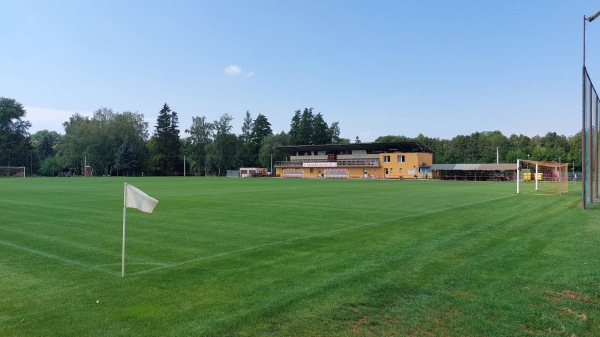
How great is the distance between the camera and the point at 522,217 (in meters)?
16.2

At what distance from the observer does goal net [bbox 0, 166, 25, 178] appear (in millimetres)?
92275

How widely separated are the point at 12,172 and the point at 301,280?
362 ft

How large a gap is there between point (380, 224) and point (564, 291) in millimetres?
7913

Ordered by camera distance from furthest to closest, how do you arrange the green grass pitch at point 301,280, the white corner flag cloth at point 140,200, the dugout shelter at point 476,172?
the dugout shelter at point 476,172 < the white corner flag cloth at point 140,200 < the green grass pitch at point 301,280

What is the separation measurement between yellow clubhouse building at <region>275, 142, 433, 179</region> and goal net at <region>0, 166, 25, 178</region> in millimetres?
61670

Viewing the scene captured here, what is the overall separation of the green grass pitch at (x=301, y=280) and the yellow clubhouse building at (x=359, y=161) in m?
76.1

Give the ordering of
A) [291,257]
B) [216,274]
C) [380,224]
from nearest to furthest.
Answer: [216,274]
[291,257]
[380,224]

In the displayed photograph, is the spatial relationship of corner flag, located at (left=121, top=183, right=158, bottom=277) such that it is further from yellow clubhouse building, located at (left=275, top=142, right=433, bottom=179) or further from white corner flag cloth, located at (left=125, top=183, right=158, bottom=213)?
yellow clubhouse building, located at (left=275, top=142, right=433, bottom=179)

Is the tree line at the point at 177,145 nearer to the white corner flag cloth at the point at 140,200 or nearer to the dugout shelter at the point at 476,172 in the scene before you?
the dugout shelter at the point at 476,172

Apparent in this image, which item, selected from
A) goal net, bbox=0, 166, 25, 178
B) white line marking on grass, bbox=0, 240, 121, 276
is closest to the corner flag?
white line marking on grass, bbox=0, 240, 121, 276

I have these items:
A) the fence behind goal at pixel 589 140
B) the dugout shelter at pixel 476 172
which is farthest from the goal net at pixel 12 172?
the fence behind goal at pixel 589 140

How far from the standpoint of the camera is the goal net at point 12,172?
9228 cm

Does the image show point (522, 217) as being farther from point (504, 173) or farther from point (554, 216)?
point (504, 173)

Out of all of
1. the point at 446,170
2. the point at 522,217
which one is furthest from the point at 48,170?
the point at 522,217
